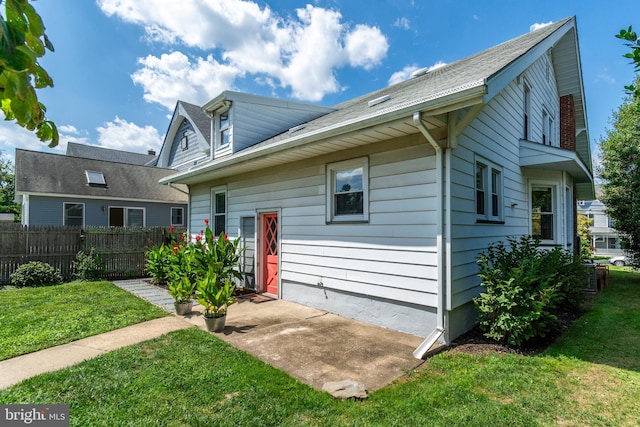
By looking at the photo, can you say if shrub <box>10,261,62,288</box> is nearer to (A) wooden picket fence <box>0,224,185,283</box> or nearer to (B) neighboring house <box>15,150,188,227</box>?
(A) wooden picket fence <box>0,224,185,283</box>

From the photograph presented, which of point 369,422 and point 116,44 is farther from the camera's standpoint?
point 116,44

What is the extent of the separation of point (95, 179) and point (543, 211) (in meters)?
18.2

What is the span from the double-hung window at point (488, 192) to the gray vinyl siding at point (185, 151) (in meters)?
13.2

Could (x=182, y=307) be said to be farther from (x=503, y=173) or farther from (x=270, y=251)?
(x=503, y=173)

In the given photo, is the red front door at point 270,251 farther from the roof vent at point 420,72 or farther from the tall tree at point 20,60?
the tall tree at point 20,60

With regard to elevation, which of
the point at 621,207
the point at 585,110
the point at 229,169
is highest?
the point at 585,110

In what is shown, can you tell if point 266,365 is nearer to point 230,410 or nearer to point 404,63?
point 230,410

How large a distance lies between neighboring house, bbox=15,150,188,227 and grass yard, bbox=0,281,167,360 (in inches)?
225

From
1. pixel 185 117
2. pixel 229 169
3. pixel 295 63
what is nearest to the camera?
Result: pixel 229 169

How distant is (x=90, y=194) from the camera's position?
1470 cm

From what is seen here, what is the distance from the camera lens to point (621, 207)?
32.8ft

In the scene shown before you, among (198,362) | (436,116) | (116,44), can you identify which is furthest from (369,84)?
(198,362)

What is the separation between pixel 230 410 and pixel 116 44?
10.1 meters

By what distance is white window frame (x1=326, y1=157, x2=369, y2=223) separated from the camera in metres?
5.50
